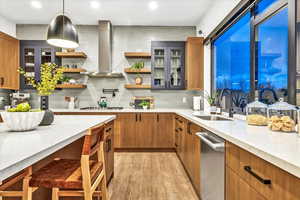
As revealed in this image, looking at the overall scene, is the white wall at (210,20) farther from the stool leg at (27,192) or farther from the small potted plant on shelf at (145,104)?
the stool leg at (27,192)

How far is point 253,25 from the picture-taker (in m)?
2.43

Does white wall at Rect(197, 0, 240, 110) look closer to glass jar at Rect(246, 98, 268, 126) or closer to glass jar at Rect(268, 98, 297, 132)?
glass jar at Rect(246, 98, 268, 126)

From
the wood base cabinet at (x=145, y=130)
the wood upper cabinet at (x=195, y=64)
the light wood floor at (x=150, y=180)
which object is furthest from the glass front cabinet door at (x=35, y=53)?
the wood upper cabinet at (x=195, y=64)

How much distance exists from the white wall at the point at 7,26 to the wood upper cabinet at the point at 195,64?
417cm

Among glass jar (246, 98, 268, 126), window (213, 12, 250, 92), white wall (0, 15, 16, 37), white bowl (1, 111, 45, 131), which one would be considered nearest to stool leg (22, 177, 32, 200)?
white bowl (1, 111, 45, 131)

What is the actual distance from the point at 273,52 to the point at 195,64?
2.35m

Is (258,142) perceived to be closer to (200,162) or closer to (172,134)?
(200,162)

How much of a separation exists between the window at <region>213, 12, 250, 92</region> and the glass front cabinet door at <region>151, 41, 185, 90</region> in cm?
83

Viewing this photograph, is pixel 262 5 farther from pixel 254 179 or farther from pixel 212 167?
pixel 254 179

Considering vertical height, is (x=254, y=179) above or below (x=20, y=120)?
below

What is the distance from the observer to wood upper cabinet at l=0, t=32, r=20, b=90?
13.6 feet

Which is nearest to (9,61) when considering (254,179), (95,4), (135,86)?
(95,4)

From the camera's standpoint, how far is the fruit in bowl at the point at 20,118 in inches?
53.6

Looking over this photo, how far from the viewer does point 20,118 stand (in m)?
1.38
